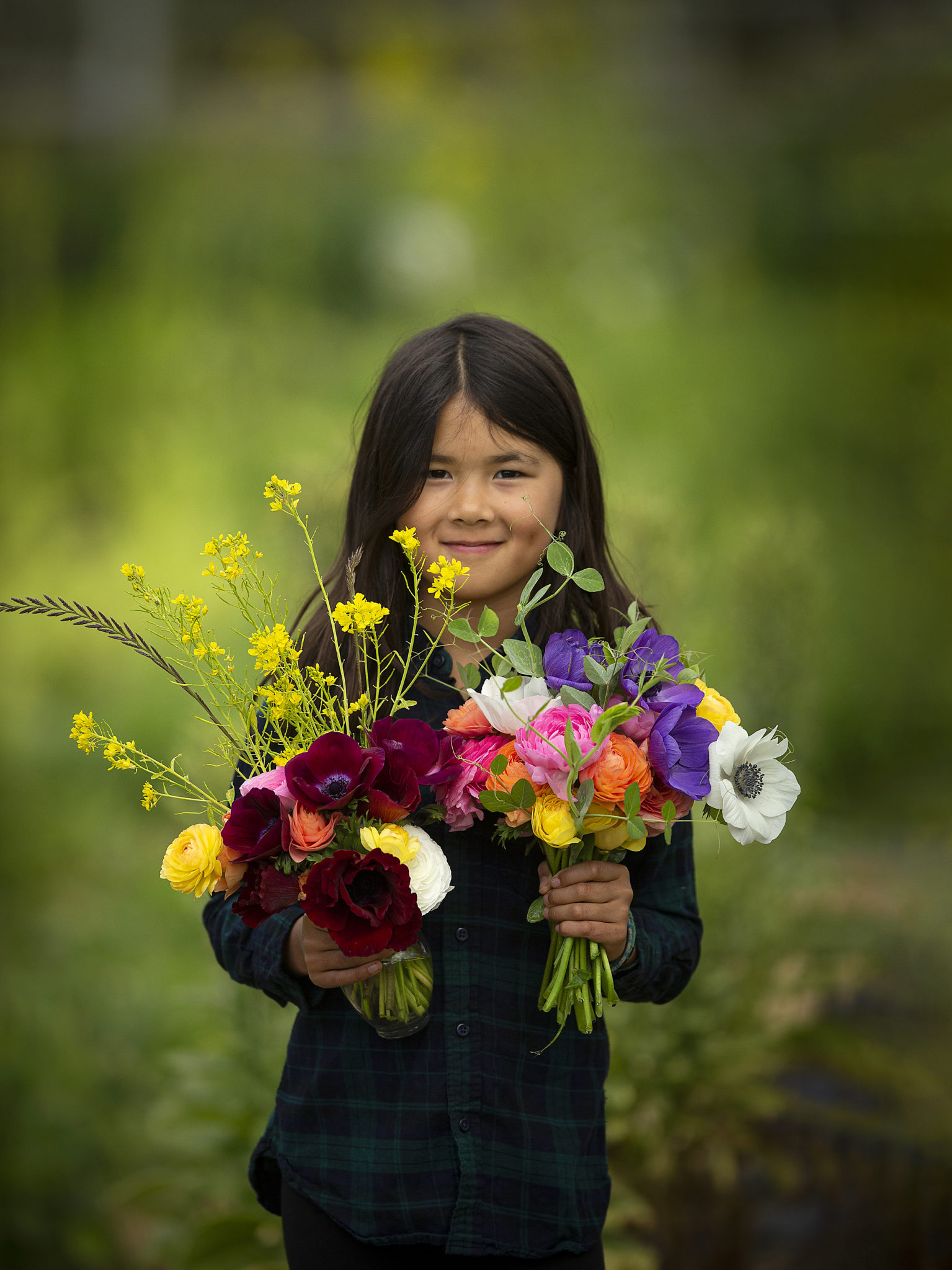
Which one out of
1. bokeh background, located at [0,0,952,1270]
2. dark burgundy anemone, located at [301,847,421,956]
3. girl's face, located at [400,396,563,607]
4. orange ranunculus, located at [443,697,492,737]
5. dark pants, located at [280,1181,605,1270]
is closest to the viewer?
dark burgundy anemone, located at [301,847,421,956]

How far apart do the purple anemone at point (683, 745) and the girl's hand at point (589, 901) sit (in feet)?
0.42

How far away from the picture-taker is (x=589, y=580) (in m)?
1.14

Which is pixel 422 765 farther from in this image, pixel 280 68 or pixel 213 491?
pixel 280 68

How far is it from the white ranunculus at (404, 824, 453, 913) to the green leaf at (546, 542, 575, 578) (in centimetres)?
30

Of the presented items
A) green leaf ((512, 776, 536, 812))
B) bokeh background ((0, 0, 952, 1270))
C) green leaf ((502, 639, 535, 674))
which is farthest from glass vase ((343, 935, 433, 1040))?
bokeh background ((0, 0, 952, 1270))

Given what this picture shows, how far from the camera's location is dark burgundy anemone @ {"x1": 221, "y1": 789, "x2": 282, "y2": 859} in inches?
40.0

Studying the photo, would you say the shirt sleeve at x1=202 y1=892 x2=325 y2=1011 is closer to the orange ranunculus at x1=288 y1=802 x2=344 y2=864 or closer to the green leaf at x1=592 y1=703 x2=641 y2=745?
the orange ranunculus at x1=288 y1=802 x2=344 y2=864

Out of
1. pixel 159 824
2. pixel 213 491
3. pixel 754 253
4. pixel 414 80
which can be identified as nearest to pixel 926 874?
pixel 754 253

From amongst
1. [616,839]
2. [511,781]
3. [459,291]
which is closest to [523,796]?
[511,781]

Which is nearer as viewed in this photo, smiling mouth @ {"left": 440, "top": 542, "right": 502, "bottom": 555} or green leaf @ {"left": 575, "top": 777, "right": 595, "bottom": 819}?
green leaf @ {"left": 575, "top": 777, "right": 595, "bottom": 819}

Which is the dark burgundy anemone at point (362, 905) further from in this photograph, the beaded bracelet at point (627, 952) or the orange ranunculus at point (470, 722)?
the beaded bracelet at point (627, 952)

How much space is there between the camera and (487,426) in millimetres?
1300

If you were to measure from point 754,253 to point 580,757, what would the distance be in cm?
387

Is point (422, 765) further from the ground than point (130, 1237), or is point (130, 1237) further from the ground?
point (422, 765)
